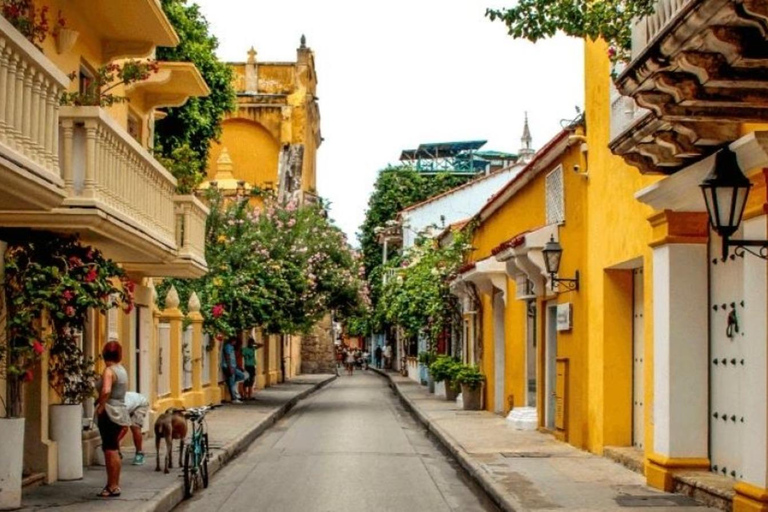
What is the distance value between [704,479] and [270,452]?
9.43 metres

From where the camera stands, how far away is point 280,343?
53.6 meters

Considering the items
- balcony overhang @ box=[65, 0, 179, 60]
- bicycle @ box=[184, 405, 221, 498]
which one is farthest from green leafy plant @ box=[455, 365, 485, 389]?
bicycle @ box=[184, 405, 221, 498]

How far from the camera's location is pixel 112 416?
43.6 feet

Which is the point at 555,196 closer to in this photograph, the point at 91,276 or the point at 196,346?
the point at 91,276

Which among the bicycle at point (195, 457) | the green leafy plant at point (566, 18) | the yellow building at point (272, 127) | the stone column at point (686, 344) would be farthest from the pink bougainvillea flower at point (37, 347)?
the yellow building at point (272, 127)

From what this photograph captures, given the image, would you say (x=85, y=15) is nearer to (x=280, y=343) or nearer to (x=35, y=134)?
(x=35, y=134)

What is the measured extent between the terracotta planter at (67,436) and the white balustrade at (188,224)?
4.53 metres

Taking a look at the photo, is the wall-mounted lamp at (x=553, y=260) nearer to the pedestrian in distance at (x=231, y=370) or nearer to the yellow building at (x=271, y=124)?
the pedestrian in distance at (x=231, y=370)

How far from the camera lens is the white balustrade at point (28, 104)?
9719 millimetres

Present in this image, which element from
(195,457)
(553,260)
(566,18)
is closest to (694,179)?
(566,18)

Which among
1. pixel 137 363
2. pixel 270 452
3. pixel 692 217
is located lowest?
pixel 270 452

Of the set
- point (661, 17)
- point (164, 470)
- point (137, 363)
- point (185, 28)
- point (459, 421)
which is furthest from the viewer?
point (185, 28)

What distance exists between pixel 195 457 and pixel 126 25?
6.22 m

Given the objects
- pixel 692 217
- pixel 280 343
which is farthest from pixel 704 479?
pixel 280 343
